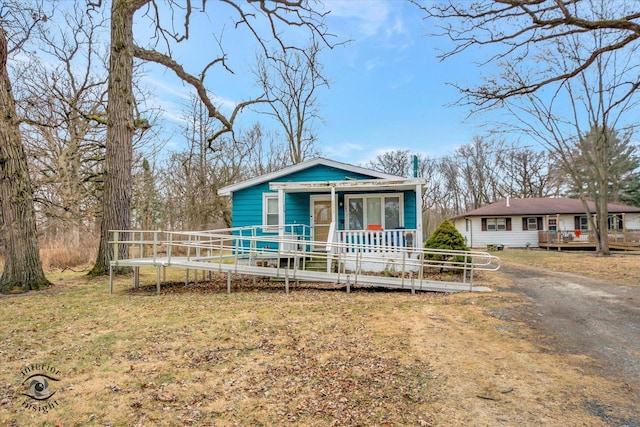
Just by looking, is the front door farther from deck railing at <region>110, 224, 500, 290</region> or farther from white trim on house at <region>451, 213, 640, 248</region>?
white trim on house at <region>451, 213, 640, 248</region>

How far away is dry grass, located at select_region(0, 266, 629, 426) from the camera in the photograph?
2973 millimetres

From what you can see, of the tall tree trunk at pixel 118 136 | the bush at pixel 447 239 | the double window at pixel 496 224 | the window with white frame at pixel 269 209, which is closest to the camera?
the tall tree trunk at pixel 118 136

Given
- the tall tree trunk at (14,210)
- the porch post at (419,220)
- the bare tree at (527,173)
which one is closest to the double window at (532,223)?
the bare tree at (527,173)

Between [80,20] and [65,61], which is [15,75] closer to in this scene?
[65,61]

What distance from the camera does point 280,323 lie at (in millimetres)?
5430

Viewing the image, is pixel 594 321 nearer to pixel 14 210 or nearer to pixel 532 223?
pixel 14 210

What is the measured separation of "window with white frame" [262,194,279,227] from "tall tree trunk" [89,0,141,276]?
14.3ft

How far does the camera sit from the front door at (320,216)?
1247 cm

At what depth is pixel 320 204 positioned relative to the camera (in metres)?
12.5

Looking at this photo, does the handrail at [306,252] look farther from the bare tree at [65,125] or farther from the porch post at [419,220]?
the bare tree at [65,125]

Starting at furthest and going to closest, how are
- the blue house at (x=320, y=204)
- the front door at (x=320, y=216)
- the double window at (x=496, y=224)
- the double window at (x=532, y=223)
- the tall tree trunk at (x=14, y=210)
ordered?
Answer: the double window at (x=496, y=224) < the double window at (x=532, y=223) < the front door at (x=320, y=216) < the blue house at (x=320, y=204) < the tall tree trunk at (x=14, y=210)

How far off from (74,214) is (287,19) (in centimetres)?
1126

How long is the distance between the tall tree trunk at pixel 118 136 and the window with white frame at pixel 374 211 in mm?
6758

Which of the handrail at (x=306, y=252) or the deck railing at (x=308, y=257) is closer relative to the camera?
the handrail at (x=306, y=252)
